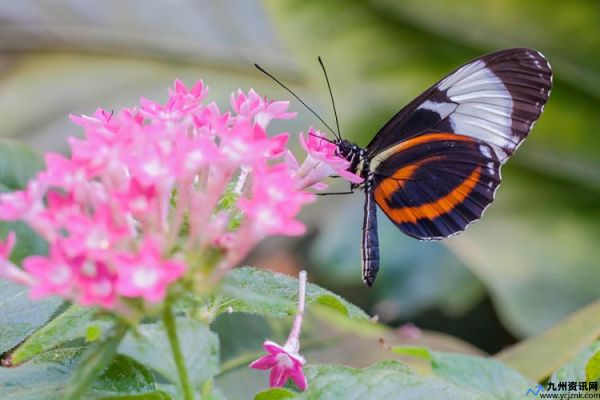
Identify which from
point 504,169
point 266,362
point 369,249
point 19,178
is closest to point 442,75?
point 504,169

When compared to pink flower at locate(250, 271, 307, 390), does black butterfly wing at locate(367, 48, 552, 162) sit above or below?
above

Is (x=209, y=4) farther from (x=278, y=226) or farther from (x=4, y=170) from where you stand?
(x=278, y=226)

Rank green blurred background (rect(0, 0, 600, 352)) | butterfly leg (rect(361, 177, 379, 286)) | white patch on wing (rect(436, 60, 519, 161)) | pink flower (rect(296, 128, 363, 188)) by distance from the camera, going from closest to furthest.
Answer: pink flower (rect(296, 128, 363, 188)), butterfly leg (rect(361, 177, 379, 286)), white patch on wing (rect(436, 60, 519, 161)), green blurred background (rect(0, 0, 600, 352))

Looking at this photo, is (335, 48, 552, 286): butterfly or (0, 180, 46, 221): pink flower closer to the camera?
(0, 180, 46, 221): pink flower

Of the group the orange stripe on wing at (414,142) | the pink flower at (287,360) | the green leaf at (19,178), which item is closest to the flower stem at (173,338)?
the pink flower at (287,360)

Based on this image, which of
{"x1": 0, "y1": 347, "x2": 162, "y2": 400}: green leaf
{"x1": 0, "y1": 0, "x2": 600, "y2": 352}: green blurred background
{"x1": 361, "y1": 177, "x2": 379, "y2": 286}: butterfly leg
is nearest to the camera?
{"x1": 0, "y1": 347, "x2": 162, "y2": 400}: green leaf

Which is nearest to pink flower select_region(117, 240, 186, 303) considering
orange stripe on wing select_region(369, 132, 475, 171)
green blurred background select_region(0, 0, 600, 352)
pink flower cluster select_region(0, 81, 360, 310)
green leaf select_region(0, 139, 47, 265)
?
pink flower cluster select_region(0, 81, 360, 310)

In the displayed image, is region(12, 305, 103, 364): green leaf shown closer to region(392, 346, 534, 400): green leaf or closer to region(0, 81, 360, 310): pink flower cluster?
region(0, 81, 360, 310): pink flower cluster
